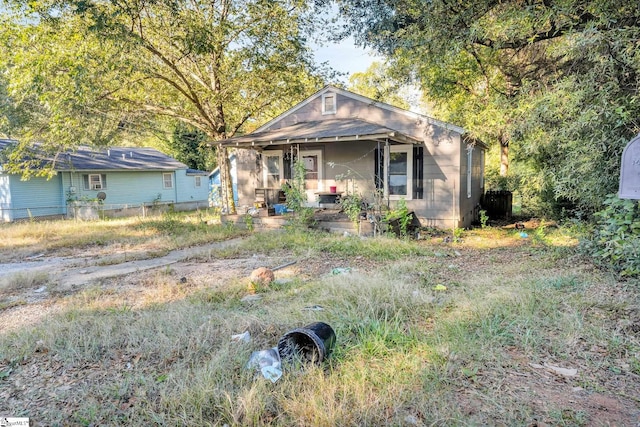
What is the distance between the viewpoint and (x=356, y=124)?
38.5 feet

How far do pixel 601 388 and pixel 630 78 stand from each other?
16.0 feet

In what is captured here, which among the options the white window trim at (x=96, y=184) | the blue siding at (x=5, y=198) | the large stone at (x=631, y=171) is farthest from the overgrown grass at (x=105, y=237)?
the large stone at (x=631, y=171)

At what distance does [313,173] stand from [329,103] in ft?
8.07

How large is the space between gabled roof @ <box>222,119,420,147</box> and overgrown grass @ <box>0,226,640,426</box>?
5601mm

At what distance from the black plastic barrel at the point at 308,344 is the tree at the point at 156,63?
7.31 m

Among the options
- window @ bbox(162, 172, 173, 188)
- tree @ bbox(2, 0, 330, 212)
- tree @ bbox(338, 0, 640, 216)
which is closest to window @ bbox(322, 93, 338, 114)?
tree @ bbox(2, 0, 330, 212)

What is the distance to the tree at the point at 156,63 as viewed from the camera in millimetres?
9484

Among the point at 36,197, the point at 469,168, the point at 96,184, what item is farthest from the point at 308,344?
the point at 96,184

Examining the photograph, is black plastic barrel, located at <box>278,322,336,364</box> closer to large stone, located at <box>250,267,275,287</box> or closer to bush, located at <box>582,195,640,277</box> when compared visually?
large stone, located at <box>250,267,275,287</box>

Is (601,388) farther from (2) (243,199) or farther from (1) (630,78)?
(2) (243,199)

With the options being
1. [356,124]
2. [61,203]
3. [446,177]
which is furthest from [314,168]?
[61,203]

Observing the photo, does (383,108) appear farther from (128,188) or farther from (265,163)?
(128,188)

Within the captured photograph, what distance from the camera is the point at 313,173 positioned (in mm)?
13125

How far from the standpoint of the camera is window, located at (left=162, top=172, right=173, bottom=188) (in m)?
22.7
